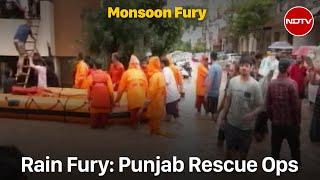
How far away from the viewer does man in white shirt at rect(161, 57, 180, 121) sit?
7297 millimetres

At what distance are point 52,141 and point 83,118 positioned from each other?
132cm

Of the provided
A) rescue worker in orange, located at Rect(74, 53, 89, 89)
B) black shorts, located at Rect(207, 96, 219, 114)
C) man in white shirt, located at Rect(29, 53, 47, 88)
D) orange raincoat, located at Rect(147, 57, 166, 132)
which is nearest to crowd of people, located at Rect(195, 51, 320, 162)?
orange raincoat, located at Rect(147, 57, 166, 132)

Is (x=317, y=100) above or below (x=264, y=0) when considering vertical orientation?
below

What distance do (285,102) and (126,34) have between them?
4.63 meters

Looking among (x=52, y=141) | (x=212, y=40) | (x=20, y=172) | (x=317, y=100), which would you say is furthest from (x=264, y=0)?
(x=20, y=172)

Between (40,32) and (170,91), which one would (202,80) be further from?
(40,32)

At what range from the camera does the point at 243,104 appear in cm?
435

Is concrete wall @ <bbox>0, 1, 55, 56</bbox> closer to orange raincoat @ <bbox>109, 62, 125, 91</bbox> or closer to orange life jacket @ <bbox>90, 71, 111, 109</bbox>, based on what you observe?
orange raincoat @ <bbox>109, 62, 125, 91</bbox>

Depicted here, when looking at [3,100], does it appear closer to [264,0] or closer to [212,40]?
[212,40]

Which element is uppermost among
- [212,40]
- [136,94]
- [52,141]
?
[212,40]

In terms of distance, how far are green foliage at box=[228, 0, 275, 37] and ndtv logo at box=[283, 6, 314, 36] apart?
0.73m

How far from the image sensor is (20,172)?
69.8 inches

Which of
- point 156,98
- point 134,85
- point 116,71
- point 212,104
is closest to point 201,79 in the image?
point 212,104

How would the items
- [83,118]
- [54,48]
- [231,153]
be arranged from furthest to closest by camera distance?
[54,48], [83,118], [231,153]
